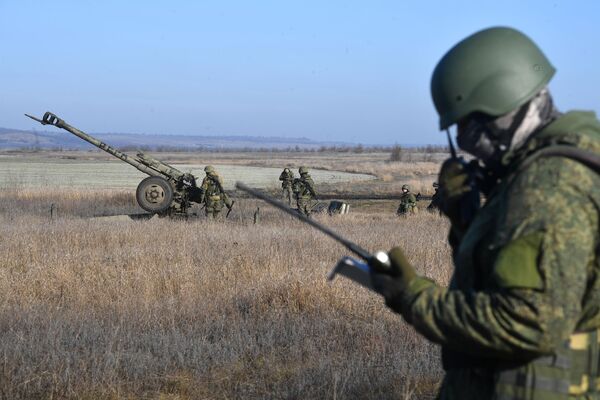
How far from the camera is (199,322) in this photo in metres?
7.00

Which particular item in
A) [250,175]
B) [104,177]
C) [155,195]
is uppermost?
[155,195]

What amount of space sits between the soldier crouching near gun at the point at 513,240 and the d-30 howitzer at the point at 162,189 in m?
18.9

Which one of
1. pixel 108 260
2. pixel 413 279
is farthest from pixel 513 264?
pixel 108 260

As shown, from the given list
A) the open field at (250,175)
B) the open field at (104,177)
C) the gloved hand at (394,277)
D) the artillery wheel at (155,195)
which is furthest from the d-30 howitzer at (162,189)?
the gloved hand at (394,277)

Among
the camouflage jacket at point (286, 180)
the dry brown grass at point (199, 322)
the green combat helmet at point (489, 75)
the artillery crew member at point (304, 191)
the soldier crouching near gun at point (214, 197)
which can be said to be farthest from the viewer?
the camouflage jacket at point (286, 180)

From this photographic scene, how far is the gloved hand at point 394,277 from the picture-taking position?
2.10 m

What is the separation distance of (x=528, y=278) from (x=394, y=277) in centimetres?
36

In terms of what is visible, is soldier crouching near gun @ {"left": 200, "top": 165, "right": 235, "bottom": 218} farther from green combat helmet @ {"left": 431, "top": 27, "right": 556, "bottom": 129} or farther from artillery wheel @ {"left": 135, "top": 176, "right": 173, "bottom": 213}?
green combat helmet @ {"left": 431, "top": 27, "right": 556, "bottom": 129}

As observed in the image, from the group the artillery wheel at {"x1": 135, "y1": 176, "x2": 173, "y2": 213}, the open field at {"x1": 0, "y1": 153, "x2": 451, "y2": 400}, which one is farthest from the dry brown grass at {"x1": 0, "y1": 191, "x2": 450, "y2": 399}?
the artillery wheel at {"x1": 135, "y1": 176, "x2": 173, "y2": 213}

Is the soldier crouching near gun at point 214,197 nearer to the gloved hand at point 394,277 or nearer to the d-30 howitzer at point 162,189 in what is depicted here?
the d-30 howitzer at point 162,189

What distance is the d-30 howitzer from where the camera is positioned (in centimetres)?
2080

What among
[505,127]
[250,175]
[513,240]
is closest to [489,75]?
[505,127]

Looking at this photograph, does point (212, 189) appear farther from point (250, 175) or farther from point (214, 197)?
point (250, 175)

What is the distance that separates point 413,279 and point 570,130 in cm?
52
